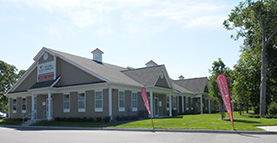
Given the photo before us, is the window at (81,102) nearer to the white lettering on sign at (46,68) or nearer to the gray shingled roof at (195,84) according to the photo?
the white lettering on sign at (46,68)

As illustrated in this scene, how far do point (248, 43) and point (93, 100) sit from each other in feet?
59.5

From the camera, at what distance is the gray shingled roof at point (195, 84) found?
1636 inches

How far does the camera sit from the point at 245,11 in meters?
26.5

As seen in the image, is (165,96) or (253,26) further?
(165,96)

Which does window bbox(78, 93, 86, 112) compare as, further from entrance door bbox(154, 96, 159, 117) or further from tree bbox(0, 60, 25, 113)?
tree bbox(0, 60, 25, 113)

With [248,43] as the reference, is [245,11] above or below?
above

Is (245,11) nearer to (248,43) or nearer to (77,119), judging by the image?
(248,43)

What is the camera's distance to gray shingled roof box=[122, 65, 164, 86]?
2848cm

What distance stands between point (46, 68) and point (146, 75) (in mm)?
11116

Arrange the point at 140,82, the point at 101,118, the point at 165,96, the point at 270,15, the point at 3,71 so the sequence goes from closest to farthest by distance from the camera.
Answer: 1. the point at 101,118
2. the point at 270,15
3. the point at 140,82
4. the point at 165,96
5. the point at 3,71

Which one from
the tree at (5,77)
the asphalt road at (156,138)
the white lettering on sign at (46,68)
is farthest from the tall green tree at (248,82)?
the tree at (5,77)

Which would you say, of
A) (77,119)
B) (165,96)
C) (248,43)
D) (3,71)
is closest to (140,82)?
(165,96)

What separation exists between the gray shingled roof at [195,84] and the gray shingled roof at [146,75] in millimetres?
13350

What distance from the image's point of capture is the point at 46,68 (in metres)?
28.5
